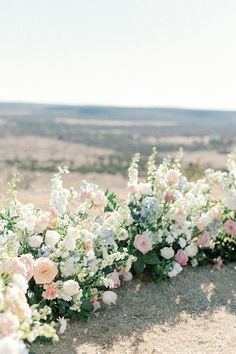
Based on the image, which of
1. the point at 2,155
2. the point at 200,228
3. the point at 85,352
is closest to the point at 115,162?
the point at 2,155

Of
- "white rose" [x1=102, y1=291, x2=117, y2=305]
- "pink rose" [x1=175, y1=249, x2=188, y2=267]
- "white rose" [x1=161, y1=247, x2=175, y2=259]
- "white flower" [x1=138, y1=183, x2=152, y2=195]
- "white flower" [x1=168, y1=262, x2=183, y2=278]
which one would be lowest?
"white rose" [x1=102, y1=291, x2=117, y2=305]

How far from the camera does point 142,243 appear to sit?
18.8ft

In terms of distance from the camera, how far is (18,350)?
123 inches

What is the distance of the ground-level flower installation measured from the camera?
457cm

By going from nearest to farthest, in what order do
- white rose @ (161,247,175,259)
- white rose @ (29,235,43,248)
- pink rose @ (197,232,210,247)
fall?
white rose @ (29,235,43,248)
white rose @ (161,247,175,259)
pink rose @ (197,232,210,247)

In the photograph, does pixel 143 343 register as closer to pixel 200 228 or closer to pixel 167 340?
pixel 167 340

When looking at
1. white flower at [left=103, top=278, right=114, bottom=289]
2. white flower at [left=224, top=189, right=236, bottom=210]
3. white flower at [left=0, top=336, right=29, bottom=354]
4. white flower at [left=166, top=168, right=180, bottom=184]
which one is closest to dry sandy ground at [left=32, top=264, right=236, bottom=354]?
white flower at [left=103, top=278, right=114, bottom=289]

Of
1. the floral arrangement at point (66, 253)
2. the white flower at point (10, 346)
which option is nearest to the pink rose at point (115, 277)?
the floral arrangement at point (66, 253)

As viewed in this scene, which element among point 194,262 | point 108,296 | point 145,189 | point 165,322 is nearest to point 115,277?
point 108,296

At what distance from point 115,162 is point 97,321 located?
24.4m

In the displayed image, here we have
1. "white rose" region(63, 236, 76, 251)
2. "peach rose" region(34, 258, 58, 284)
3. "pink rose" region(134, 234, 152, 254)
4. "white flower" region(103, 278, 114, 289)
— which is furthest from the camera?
"pink rose" region(134, 234, 152, 254)

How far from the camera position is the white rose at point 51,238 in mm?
4938

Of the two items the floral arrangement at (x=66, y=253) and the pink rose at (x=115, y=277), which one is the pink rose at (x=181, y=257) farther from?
the pink rose at (x=115, y=277)

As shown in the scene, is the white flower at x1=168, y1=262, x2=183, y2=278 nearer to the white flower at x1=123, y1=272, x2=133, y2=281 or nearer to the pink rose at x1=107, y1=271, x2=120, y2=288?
the white flower at x1=123, y1=272, x2=133, y2=281
